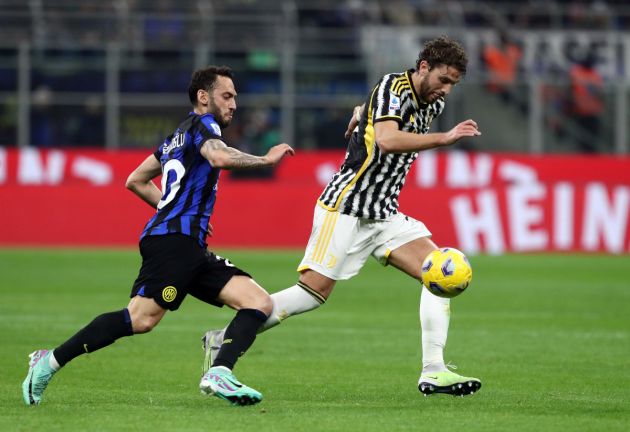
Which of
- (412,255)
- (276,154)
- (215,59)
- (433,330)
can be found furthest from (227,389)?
(215,59)

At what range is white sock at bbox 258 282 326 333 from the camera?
835 cm

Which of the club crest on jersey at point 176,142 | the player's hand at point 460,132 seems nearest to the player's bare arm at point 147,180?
the club crest on jersey at point 176,142

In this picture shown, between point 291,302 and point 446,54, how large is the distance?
1.94 meters

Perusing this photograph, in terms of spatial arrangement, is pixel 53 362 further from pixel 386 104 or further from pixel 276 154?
pixel 386 104

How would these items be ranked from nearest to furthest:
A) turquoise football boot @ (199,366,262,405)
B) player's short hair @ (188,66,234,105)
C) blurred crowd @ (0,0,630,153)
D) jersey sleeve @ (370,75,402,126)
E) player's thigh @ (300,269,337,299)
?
turquoise football boot @ (199,366,262,405), player's short hair @ (188,66,234,105), jersey sleeve @ (370,75,402,126), player's thigh @ (300,269,337,299), blurred crowd @ (0,0,630,153)

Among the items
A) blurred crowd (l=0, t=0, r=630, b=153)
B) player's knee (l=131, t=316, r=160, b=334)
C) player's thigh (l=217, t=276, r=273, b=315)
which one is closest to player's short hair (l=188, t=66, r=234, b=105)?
player's thigh (l=217, t=276, r=273, b=315)

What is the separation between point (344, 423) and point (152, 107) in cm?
1957

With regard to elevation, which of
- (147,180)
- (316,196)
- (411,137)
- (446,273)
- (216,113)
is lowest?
(316,196)

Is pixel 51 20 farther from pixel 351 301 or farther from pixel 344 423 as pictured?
pixel 344 423

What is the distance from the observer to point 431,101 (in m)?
8.47

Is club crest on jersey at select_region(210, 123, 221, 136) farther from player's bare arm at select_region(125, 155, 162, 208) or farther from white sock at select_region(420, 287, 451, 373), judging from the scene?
white sock at select_region(420, 287, 451, 373)

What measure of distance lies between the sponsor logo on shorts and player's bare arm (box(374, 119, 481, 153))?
161 cm

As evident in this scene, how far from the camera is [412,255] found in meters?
8.66

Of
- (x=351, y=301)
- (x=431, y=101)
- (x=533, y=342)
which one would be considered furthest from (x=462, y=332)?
(x=431, y=101)
